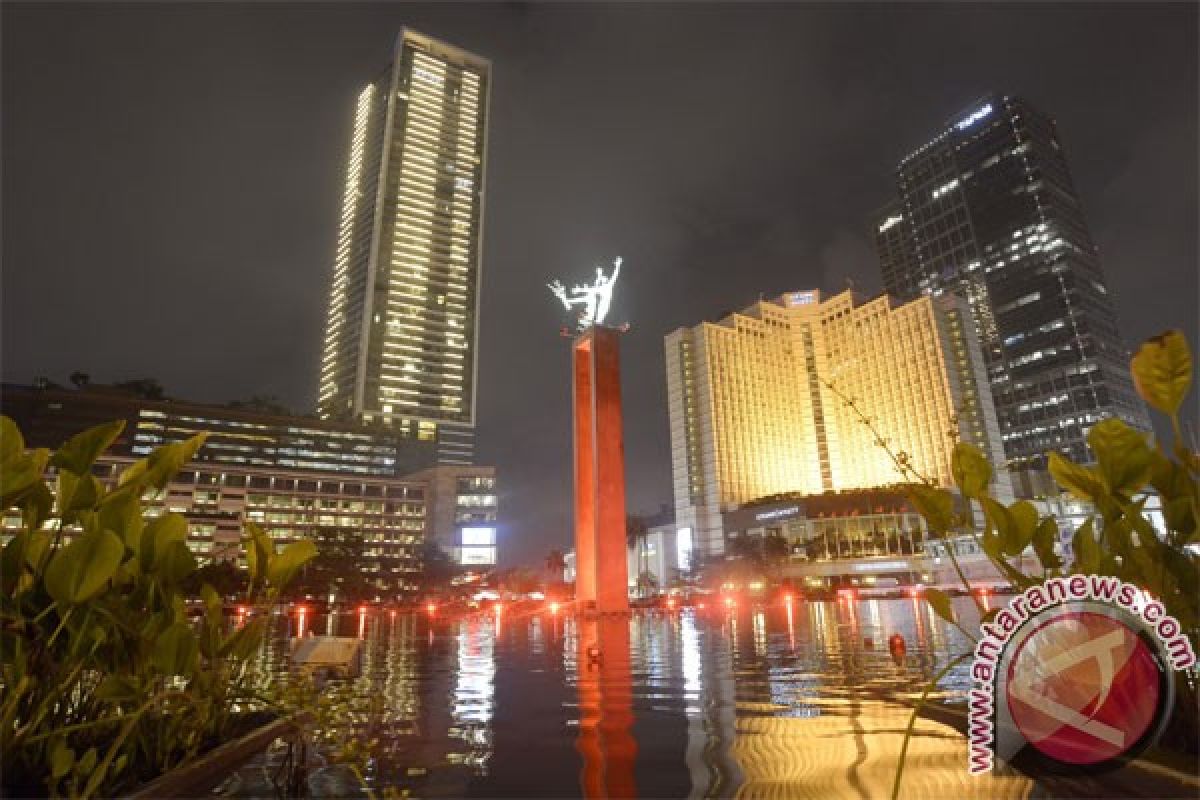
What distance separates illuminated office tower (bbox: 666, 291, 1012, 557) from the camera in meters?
115

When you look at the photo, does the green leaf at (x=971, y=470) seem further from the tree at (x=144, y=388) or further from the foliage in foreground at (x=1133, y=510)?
the tree at (x=144, y=388)

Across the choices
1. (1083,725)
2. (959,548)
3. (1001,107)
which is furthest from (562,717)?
(1001,107)

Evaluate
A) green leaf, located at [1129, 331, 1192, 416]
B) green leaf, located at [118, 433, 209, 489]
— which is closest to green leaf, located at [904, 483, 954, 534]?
green leaf, located at [1129, 331, 1192, 416]

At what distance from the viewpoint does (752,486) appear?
123062 millimetres

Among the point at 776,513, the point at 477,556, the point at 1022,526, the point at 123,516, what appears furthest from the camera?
the point at 477,556

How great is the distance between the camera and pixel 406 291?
→ 603 feet

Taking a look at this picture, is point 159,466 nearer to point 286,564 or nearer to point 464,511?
point 286,564

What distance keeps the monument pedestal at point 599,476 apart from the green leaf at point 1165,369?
36877 mm

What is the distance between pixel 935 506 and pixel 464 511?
154 metres

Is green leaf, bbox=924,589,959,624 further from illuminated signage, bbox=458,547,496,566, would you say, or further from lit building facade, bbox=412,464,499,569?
illuminated signage, bbox=458,547,496,566

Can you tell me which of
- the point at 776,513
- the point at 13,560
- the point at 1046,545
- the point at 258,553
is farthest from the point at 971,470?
the point at 776,513

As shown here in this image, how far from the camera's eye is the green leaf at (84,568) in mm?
3381

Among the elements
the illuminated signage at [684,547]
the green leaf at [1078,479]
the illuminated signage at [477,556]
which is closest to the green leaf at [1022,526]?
the green leaf at [1078,479]

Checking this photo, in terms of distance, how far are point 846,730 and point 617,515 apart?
33606 millimetres
